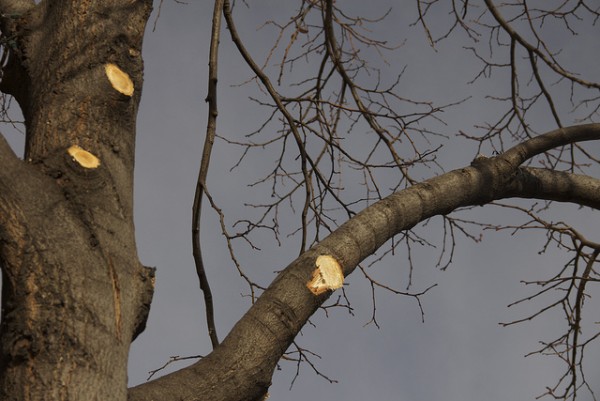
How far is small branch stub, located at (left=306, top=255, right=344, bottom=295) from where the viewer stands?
2338 millimetres

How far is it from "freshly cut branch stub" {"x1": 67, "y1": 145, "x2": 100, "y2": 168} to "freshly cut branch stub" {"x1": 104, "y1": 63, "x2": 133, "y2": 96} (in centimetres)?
27

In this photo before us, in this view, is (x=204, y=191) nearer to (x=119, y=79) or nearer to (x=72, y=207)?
(x=119, y=79)

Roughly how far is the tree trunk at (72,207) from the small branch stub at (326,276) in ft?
1.79

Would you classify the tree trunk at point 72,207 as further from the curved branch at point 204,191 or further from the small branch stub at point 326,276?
the small branch stub at point 326,276

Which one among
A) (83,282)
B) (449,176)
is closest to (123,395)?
(83,282)

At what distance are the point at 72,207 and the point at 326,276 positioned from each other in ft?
2.73

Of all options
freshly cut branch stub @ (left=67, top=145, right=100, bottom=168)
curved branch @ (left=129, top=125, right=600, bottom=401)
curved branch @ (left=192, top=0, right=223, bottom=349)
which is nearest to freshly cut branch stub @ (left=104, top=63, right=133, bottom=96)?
freshly cut branch stub @ (left=67, top=145, right=100, bottom=168)

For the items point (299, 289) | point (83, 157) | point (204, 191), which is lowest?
point (299, 289)

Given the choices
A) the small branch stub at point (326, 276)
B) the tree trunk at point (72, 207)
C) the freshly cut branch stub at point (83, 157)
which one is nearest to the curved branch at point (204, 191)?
the tree trunk at point (72, 207)

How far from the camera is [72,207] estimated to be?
200cm

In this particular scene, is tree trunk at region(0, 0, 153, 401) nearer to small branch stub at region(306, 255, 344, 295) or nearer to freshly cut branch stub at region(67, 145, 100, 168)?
freshly cut branch stub at region(67, 145, 100, 168)

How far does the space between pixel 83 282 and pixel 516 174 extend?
2.23 metres

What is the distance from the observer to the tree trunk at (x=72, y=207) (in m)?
1.78

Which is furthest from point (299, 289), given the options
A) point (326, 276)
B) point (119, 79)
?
point (119, 79)
